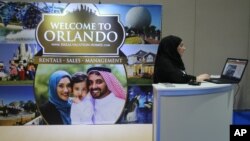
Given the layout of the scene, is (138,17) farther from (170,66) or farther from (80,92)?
(170,66)

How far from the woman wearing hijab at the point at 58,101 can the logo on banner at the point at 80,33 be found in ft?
1.19

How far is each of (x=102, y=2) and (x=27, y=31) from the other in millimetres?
1166

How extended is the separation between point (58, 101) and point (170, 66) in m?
Answer: 2.05

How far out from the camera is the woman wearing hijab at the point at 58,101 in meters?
3.96

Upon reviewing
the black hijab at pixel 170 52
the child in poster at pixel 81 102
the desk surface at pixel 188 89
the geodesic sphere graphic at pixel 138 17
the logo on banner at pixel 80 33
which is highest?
the geodesic sphere graphic at pixel 138 17

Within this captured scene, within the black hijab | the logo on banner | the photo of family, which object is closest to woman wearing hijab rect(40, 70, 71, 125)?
the photo of family

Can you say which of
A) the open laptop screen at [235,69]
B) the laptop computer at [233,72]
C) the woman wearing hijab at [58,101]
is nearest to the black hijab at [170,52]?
the laptop computer at [233,72]

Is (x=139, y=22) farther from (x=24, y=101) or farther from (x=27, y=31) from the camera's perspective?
(x=24, y=101)

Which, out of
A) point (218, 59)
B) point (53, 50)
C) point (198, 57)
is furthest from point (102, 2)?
point (218, 59)

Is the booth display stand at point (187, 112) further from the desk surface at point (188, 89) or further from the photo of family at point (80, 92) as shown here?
the photo of family at point (80, 92)

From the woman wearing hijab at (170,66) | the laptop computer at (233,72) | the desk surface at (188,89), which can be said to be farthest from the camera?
the laptop computer at (233,72)

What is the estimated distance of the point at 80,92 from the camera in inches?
157

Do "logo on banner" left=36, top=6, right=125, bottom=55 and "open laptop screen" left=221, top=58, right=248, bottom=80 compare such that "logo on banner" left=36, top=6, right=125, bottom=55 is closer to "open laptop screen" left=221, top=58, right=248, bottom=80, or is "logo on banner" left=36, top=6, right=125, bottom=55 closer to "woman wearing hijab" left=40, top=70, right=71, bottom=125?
"woman wearing hijab" left=40, top=70, right=71, bottom=125

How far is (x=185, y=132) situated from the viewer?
7.39 feet
